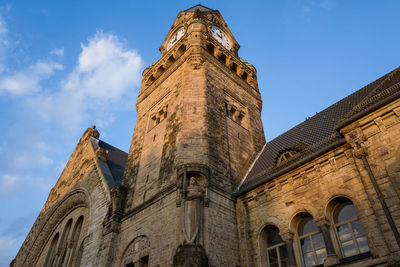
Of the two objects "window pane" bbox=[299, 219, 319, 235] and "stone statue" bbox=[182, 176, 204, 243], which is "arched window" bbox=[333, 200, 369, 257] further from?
"stone statue" bbox=[182, 176, 204, 243]

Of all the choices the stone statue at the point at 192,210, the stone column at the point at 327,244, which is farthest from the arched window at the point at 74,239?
the stone column at the point at 327,244

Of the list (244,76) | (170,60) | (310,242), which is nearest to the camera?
(310,242)

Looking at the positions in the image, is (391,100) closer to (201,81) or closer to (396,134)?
(396,134)

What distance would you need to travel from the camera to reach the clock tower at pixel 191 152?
10820 mm

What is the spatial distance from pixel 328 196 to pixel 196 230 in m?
4.48

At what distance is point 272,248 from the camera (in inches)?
441

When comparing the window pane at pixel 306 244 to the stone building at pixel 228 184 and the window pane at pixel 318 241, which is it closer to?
the stone building at pixel 228 184

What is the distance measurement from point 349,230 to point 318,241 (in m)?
1.14

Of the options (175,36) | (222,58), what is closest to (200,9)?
(175,36)

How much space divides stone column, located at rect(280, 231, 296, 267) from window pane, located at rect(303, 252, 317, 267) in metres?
0.38

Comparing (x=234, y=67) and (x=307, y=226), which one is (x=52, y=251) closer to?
(x=234, y=67)

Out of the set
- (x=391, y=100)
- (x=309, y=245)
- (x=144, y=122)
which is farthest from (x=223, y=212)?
(x=144, y=122)

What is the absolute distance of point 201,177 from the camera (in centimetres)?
1209

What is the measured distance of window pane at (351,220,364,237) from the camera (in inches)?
358
